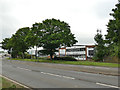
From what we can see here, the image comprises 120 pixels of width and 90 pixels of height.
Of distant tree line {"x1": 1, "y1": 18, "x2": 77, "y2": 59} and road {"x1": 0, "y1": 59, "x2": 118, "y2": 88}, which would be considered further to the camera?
distant tree line {"x1": 1, "y1": 18, "x2": 77, "y2": 59}

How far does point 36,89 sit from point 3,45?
91495 millimetres

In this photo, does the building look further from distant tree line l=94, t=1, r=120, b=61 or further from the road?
the road

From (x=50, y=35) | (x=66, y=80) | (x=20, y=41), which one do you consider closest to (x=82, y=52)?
(x=20, y=41)

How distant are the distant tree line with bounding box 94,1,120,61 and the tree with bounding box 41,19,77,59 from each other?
8.93 metres

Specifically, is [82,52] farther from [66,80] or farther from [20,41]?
[66,80]

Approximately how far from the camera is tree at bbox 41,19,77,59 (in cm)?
3568

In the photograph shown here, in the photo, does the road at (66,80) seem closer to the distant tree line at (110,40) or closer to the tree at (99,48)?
Answer: the distant tree line at (110,40)

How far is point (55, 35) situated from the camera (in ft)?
117

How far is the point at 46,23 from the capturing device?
131 feet

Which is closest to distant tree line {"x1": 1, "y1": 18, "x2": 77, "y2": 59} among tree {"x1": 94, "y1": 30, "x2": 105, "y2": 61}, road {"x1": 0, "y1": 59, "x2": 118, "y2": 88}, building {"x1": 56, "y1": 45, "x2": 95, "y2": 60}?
tree {"x1": 94, "y1": 30, "x2": 105, "y2": 61}

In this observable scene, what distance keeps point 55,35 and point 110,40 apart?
15.2 m

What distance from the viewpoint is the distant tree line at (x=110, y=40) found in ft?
113

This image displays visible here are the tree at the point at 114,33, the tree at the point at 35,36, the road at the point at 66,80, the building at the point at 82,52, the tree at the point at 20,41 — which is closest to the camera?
the road at the point at 66,80

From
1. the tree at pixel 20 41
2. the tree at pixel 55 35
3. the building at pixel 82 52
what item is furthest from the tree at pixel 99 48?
the tree at pixel 20 41
